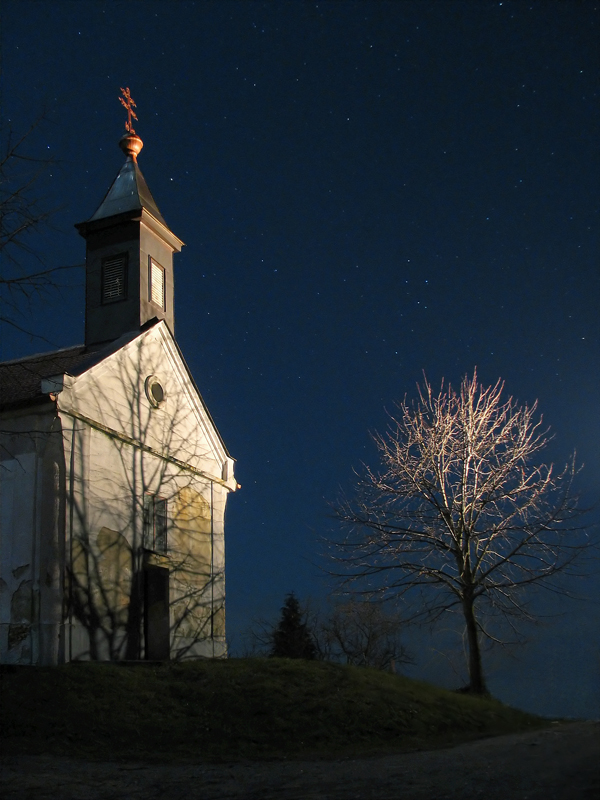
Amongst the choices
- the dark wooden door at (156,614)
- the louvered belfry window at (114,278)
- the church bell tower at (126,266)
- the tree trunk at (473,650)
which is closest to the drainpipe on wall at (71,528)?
the dark wooden door at (156,614)

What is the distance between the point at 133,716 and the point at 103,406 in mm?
8035

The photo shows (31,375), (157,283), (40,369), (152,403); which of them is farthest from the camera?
(157,283)

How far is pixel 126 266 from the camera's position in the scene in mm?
24141

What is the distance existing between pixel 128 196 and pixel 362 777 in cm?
2051

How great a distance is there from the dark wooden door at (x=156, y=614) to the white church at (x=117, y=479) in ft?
0.11

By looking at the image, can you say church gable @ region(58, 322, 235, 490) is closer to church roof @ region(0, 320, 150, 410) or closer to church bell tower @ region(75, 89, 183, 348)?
church roof @ region(0, 320, 150, 410)

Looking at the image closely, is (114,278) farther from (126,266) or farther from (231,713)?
(231,713)

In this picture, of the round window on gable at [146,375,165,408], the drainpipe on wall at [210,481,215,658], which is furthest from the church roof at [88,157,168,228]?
the drainpipe on wall at [210,481,215,658]

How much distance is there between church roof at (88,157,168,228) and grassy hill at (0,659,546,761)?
1424 centimetres

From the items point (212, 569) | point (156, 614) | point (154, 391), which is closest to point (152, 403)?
point (154, 391)

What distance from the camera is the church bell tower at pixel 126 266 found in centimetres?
2359

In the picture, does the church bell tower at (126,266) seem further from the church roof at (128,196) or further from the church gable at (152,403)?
the church gable at (152,403)

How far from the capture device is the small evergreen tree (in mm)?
35531

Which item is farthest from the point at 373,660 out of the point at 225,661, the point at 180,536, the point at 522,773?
the point at 522,773
